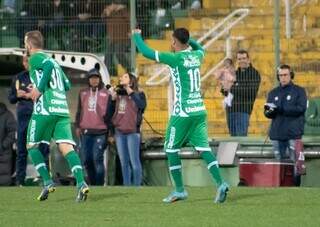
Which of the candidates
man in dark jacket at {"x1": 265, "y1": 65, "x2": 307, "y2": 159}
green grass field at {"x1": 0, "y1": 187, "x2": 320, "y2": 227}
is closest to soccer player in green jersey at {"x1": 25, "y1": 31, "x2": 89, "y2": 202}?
green grass field at {"x1": 0, "y1": 187, "x2": 320, "y2": 227}

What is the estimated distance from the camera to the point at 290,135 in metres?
17.9

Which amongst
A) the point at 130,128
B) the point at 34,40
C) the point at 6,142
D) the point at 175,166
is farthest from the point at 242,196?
the point at 6,142

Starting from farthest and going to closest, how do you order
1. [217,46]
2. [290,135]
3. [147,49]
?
[217,46] → [290,135] → [147,49]

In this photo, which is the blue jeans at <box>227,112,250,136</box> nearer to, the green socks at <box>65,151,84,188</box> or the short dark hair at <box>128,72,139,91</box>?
the short dark hair at <box>128,72,139,91</box>

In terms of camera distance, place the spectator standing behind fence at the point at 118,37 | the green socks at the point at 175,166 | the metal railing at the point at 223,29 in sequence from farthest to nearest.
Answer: the metal railing at the point at 223,29, the spectator standing behind fence at the point at 118,37, the green socks at the point at 175,166

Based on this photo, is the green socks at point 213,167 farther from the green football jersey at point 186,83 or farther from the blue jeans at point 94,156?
the blue jeans at point 94,156

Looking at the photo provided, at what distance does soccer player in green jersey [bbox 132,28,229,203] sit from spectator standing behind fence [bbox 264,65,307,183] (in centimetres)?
401

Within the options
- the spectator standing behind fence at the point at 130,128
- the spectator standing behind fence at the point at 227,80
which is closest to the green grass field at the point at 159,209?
the spectator standing behind fence at the point at 130,128

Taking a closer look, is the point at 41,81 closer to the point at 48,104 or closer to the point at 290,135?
the point at 48,104

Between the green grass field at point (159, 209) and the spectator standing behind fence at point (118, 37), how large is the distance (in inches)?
186

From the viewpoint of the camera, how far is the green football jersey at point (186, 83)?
13883 millimetres

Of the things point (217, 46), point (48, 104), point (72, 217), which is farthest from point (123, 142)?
point (72, 217)

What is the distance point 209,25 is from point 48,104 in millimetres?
7911

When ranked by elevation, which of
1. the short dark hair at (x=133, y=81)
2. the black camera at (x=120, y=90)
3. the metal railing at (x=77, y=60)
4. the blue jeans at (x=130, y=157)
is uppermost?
the metal railing at (x=77, y=60)
